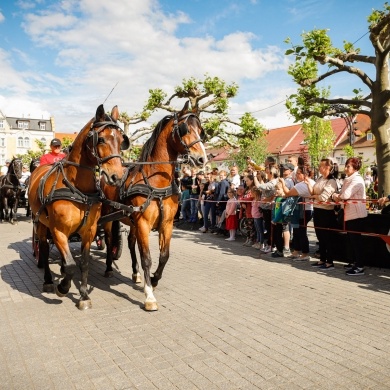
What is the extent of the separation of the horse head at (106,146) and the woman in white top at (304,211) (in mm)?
4763

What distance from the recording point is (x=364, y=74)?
9320mm

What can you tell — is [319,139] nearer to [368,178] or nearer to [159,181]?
[368,178]

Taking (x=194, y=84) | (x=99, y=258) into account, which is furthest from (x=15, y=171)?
(x=194, y=84)

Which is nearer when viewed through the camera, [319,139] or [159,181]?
[159,181]

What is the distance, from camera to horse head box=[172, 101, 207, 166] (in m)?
4.91

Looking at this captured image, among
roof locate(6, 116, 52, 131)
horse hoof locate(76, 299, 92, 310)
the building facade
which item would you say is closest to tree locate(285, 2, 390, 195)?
horse hoof locate(76, 299, 92, 310)

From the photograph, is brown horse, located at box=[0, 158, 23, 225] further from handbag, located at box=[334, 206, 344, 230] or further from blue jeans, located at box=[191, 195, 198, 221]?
handbag, located at box=[334, 206, 344, 230]

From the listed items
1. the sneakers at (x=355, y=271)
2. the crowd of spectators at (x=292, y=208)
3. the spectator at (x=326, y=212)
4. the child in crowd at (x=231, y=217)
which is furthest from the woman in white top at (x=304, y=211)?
the child in crowd at (x=231, y=217)

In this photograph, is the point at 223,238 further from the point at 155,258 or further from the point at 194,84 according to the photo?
the point at 194,84

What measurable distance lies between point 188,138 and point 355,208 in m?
3.75

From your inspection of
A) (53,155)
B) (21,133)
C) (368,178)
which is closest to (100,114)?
(53,155)

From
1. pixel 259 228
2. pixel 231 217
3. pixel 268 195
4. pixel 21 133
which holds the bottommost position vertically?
pixel 259 228

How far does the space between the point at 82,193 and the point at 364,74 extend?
7852mm

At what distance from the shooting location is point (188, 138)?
16.4ft
